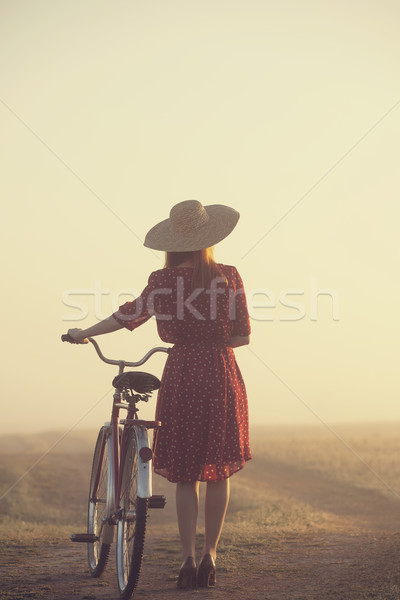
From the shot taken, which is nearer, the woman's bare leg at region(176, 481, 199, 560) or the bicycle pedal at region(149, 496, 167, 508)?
the bicycle pedal at region(149, 496, 167, 508)

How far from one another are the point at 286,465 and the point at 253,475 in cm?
135

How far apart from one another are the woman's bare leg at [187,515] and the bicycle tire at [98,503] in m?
0.60

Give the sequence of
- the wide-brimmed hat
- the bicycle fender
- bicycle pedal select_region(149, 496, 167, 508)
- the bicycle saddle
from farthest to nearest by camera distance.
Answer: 1. the wide-brimmed hat
2. the bicycle saddle
3. bicycle pedal select_region(149, 496, 167, 508)
4. the bicycle fender

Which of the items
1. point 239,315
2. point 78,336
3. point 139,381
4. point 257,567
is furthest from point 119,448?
point 257,567

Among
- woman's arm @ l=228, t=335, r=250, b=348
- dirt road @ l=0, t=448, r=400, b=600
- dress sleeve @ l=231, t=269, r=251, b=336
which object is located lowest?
dirt road @ l=0, t=448, r=400, b=600

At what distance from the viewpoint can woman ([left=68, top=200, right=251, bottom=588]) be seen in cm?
445

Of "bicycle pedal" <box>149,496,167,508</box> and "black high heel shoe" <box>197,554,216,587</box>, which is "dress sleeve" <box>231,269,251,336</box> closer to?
"bicycle pedal" <box>149,496,167,508</box>

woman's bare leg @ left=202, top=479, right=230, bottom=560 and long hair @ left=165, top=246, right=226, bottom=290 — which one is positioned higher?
long hair @ left=165, top=246, right=226, bottom=290

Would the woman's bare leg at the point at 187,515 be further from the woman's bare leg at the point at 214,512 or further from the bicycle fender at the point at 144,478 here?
the bicycle fender at the point at 144,478

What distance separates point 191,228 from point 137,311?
603 mm

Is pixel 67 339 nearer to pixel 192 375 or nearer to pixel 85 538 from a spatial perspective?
pixel 192 375

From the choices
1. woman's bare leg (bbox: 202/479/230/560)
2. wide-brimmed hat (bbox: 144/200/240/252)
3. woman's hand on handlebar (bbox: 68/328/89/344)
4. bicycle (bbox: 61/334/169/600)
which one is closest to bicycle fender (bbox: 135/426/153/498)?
bicycle (bbox: 61/334/169/600)

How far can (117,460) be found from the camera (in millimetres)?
4430

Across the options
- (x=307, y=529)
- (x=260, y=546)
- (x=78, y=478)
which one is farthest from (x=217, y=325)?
(x=78, y=478)
